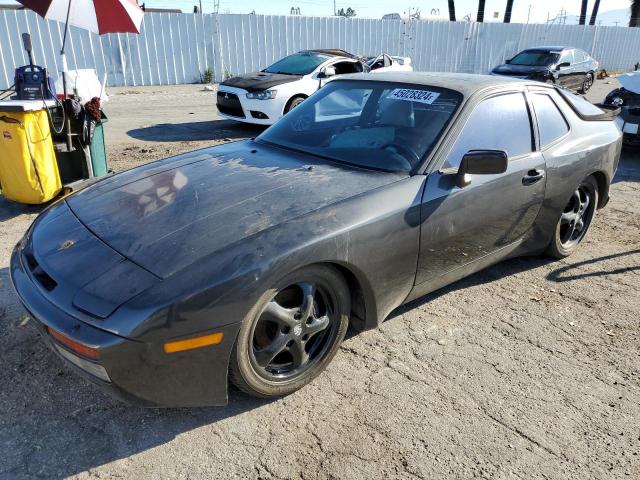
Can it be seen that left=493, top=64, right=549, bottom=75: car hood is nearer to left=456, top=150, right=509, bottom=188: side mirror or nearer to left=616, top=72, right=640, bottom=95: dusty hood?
left=616, top=72, right=640, bottom=95: dusty hood

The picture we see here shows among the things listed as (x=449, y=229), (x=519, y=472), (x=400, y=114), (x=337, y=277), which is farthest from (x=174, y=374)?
(x=400, y=114)

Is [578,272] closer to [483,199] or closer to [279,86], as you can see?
[483,199]

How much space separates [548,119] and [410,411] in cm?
249

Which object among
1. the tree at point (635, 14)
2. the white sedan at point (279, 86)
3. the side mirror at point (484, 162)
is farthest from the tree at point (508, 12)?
the side mirror at point (484, 162)

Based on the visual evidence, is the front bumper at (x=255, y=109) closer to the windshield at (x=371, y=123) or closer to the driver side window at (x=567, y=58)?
the windshield at (x=371, y=123)

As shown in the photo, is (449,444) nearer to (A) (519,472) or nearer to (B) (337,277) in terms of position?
(A) (519,472)

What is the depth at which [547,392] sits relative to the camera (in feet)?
9.02

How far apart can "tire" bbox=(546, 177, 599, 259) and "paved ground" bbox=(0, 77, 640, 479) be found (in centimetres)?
56

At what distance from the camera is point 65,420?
243 cm

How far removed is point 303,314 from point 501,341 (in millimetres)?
1416

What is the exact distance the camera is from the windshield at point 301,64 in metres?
10.0

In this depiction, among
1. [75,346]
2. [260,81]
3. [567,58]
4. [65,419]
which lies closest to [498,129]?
[75,346]

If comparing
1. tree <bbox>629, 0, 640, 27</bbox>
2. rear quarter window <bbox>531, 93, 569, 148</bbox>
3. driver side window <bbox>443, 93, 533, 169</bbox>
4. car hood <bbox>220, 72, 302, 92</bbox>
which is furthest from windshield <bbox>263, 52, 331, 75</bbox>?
tree <bbox>629, 0, 640, 27</bbox>

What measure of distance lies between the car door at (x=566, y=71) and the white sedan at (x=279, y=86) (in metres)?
7.54
